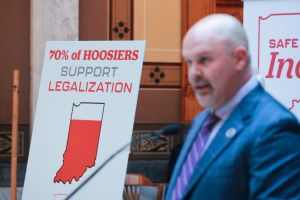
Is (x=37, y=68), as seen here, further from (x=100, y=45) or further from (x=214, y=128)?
(x=214, y=128)

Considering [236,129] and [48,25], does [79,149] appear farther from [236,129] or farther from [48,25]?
[48,25]

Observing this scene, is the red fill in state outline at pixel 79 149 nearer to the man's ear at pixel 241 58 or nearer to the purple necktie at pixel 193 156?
the purple necktie at pixel 193 156

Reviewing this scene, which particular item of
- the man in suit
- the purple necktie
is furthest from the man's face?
the purple necktie

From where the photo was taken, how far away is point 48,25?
8.34m

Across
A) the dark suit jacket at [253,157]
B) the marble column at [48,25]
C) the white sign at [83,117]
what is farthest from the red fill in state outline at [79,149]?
the marble column at [48,25]

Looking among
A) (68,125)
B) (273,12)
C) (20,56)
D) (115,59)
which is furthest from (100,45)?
(20,56)

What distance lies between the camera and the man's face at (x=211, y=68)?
185cm

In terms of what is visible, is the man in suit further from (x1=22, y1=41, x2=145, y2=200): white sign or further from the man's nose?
(x1=22, y1=41, x2=145, y2=200): white sign

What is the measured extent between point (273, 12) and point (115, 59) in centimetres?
122

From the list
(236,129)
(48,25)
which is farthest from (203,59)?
(48,25)

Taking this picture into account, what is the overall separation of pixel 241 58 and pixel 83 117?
3.21 metres

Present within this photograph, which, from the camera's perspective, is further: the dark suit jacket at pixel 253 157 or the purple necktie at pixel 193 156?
the purple necktie at pixel 193 156

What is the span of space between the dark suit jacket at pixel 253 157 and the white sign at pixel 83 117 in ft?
9.20

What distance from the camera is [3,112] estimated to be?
855 cm
